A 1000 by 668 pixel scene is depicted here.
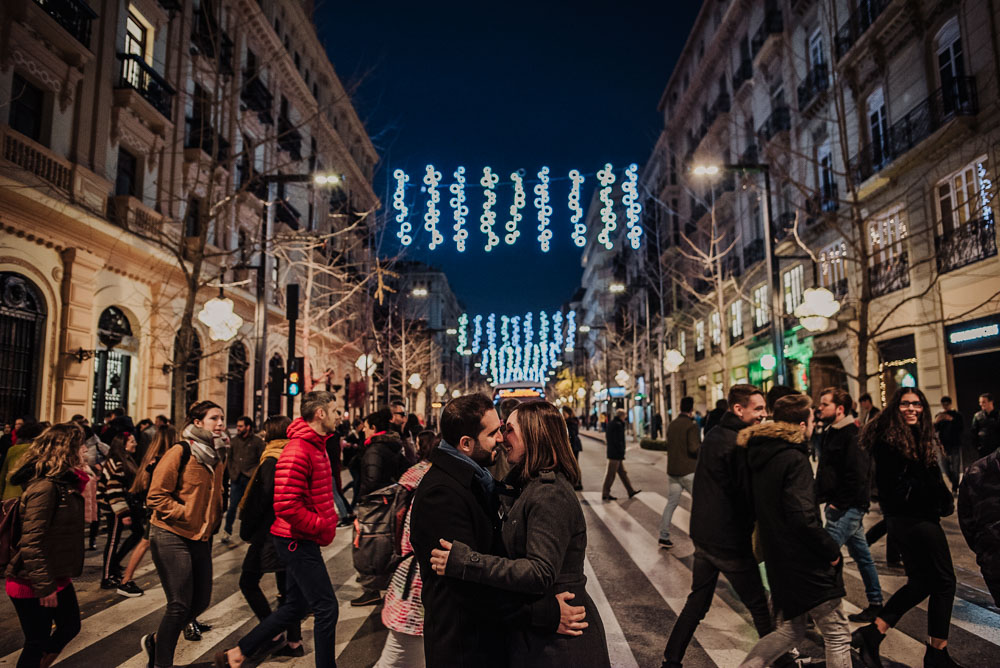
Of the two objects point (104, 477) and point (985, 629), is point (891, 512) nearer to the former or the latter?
point (985, 629)

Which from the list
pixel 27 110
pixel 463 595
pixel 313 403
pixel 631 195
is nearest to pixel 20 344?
pixel 27 110

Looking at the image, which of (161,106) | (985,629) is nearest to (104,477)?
(985,629)

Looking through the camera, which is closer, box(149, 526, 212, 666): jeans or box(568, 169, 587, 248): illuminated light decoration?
box(149, 526, 212, 666): jeans

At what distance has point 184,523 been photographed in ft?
15.4

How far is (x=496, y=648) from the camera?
2.60m

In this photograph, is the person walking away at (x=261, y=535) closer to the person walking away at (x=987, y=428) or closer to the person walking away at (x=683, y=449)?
the person walking away at (x=683, y=449)

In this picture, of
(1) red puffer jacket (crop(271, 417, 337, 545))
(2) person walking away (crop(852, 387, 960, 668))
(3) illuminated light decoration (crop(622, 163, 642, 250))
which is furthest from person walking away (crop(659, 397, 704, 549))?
(3) illuminated light decoration (crop(622, 163, 642, 250))

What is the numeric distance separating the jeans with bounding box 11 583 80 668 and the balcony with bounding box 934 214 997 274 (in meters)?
16.0

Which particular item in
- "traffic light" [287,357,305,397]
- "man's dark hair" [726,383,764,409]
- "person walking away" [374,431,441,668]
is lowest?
"person walking away" [374,431,441,668]

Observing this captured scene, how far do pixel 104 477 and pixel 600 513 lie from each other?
7995 millimetres

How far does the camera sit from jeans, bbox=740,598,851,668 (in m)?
3.85

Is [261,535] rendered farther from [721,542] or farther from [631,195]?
[631,195]

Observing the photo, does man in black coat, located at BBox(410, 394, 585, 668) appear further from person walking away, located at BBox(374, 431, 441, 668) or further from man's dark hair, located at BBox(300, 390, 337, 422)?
man's dark hair, located at BBox(300, 390, 337, 422)

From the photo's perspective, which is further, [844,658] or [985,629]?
[985,629]
